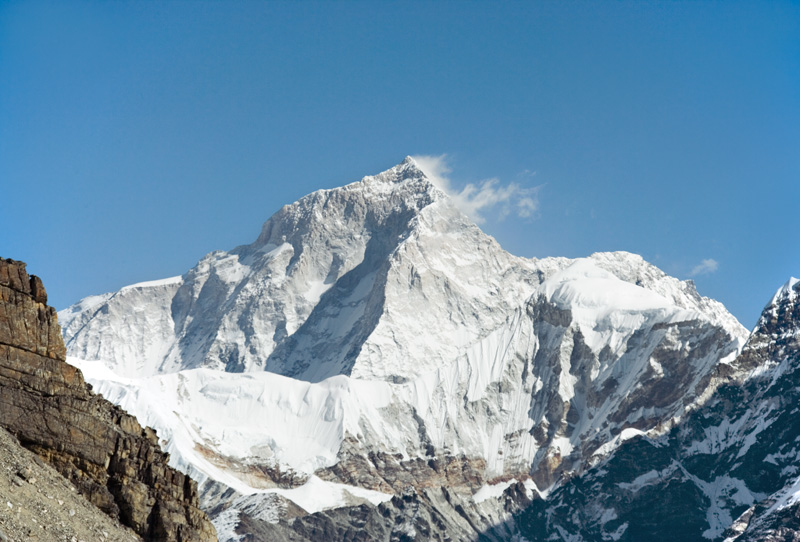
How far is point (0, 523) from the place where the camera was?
63.9 metres

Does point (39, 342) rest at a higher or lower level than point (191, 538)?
higher

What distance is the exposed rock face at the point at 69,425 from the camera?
253 feet

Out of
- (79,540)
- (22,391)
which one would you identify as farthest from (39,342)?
(79,540)

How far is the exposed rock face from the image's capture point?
7706cm

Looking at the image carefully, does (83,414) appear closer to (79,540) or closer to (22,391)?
(22,391)

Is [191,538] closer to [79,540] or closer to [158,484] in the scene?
[158,484]

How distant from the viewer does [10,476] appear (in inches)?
2719

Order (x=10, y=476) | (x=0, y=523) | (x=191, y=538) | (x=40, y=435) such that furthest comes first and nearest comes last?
(x=191, y=538) → (x=40, y=435) → (x=10, y=476) → (x=0, y=523)

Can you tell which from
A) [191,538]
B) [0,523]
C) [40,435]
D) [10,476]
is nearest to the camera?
[0,523]

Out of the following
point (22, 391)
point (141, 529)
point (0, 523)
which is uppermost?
point (22, 391)

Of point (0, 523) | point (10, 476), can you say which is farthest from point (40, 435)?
point (0, 523)

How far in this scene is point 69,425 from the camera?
7844cm

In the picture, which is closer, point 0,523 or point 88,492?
point 0,523

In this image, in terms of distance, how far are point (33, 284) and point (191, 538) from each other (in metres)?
17.1
